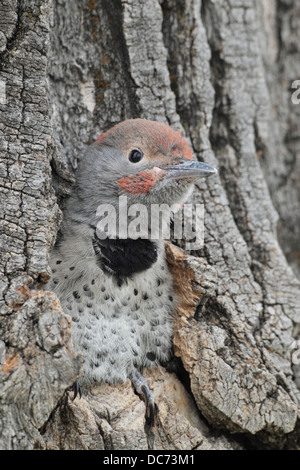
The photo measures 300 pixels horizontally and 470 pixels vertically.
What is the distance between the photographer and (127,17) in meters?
3.93

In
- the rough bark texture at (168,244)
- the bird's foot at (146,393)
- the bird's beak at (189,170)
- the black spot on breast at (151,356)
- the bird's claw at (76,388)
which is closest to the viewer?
the rough bark texture at (168,244)

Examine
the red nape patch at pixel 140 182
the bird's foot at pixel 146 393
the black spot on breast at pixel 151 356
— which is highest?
the red nape patch at pixel 140 182

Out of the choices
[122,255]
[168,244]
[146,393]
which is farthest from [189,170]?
[146,393]

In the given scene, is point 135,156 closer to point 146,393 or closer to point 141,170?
point 141,170

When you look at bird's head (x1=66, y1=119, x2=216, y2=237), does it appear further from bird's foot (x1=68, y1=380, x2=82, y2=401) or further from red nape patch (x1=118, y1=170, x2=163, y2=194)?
bird's foot (x1=68, y1=380, x2=82, y2=401)

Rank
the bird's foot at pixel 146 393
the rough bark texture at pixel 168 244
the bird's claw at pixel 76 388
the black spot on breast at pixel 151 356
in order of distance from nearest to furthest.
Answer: the rough bark texture at pixel 168 244
the bird's claw at pixel 76 388
the bird's foot at pixel 146 393
the black spot on breast at pixel 151 356

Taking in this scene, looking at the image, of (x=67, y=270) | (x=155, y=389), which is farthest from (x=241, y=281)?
(x=67, y=270)

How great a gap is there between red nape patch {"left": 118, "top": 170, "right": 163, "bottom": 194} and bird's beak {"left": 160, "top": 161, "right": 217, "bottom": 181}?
0.32 ft

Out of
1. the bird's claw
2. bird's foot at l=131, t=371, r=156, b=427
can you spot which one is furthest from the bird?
the bird's claw

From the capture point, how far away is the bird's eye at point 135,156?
146 inches

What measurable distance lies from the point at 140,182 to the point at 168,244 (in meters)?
0.52

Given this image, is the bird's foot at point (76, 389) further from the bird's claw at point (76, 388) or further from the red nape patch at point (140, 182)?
the red nape patch at point (140, 182)

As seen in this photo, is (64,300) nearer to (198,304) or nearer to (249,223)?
(198,304)

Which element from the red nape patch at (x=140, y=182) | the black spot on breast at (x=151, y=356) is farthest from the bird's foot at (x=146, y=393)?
the red nape patch at (x=140, y=182)
